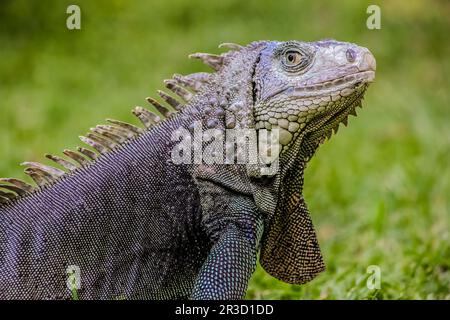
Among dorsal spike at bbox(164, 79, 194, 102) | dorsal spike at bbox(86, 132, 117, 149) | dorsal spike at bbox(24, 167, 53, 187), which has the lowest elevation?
dorsal spike at bbox(24, 167, 53, 187)

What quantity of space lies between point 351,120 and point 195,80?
252 inches

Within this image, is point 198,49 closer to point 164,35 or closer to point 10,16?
point 164,35

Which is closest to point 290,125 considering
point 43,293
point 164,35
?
point 43,293

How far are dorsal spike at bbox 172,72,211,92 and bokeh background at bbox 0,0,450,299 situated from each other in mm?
1711

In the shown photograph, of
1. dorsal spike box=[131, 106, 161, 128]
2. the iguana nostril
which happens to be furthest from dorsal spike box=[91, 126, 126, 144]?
the iguana nostril

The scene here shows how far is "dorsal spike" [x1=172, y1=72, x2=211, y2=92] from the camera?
4.96m

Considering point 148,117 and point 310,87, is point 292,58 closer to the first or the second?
point 310,87

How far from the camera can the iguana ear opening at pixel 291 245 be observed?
195 inches

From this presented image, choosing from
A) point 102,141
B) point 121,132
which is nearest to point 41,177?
point 102,141

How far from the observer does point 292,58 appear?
188 inches

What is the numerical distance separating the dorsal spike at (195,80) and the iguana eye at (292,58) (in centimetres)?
46

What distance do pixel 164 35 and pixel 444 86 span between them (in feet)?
14.6

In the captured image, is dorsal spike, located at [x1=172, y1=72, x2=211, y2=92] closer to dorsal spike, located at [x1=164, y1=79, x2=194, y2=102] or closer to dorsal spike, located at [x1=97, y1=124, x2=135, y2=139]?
dorsal spike, located at [x1=164, y1=79, x2=194, y2=102]

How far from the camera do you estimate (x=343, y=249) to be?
730cm
